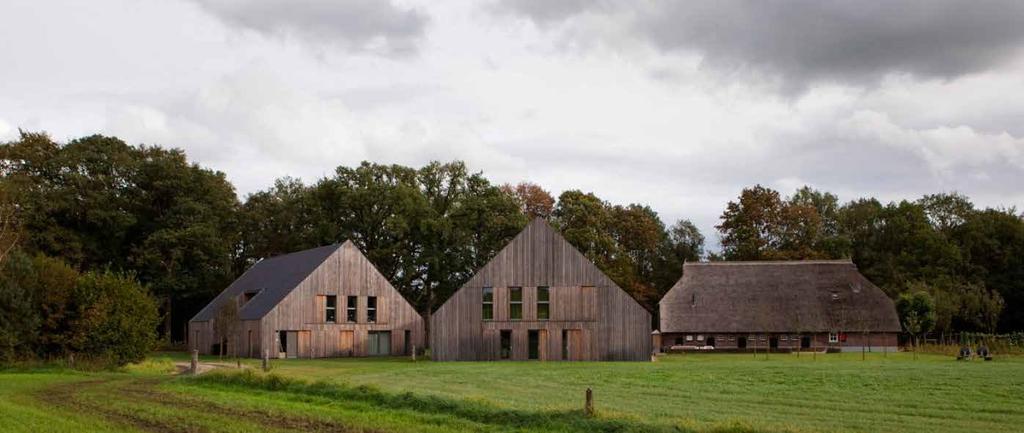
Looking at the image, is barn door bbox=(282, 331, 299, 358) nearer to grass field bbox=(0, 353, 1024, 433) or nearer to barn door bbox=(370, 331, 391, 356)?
barn door bbox=(370, 331, 391, 356)

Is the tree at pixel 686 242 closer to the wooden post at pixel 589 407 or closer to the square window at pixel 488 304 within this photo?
the square window at pixel 488 304

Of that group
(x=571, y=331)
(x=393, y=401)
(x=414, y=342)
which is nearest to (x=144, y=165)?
(x=414, y=342)

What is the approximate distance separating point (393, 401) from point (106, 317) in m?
23.9

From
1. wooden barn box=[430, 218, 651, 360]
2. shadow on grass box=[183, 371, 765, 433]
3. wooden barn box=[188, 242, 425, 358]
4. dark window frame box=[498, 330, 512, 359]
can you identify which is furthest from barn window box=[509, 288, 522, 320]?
shadow on grass box=[183, 371, 765, 433]

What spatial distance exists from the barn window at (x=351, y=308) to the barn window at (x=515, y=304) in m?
12.1

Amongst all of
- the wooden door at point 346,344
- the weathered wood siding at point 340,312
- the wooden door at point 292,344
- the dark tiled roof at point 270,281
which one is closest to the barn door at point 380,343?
the weathered wood siding at point 340,312

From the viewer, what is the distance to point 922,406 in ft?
77.7

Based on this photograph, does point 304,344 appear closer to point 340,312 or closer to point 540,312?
point 340,312

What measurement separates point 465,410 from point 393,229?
51031 mm

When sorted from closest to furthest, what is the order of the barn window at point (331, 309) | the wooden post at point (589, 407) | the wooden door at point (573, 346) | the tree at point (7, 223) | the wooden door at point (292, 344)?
the wooden post at point (589, 407) → the tree at point (7, 223) → the wooden door at point (573, 346) → the wooden door at point (292, 344) → the barn window at point (331, 309)

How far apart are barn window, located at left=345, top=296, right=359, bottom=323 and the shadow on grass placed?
30373mm

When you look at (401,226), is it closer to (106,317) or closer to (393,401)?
(106,317)

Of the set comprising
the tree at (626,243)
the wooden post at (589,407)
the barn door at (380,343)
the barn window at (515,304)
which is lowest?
the barn door at (380,343)

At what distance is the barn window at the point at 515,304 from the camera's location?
5488 centimetres
